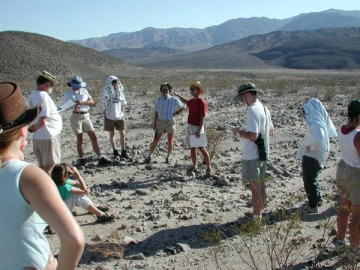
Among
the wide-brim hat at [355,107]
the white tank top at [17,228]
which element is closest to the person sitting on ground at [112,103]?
the wide-brim hat at [355,107]

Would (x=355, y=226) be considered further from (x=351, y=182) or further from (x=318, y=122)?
(x=318, y=122)

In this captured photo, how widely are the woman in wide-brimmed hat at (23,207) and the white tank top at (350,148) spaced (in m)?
3.02

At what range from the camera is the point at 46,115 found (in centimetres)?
524

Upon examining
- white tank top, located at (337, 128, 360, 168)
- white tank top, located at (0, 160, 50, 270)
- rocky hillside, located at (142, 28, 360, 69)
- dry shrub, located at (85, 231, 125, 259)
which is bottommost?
dry shrub, located at (85, 231, 125, 259)

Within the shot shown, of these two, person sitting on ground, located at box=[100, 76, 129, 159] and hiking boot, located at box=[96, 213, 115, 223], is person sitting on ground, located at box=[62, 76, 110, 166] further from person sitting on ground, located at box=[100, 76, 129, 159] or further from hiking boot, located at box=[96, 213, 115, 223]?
hiking boot, located at box=[96, 213, 115, 223]

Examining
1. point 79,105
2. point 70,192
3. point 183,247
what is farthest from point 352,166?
point 79,105

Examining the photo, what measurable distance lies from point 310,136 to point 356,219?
4.65 ft

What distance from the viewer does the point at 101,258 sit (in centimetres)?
422

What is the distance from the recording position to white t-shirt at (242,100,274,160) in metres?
4.51

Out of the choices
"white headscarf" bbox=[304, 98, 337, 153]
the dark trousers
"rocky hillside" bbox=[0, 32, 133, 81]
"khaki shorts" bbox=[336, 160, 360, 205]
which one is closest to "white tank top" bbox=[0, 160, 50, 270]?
"khaki shorts" bbox=[336, 160, 360, 205]

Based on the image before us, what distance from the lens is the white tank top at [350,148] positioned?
392 centimetres

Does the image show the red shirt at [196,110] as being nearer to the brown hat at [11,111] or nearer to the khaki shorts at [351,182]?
the khaki shorts at [351,182]

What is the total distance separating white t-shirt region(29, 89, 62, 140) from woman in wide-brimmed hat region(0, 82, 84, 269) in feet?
11.3

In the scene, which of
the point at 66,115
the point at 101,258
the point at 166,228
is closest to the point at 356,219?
the point at 166,228
